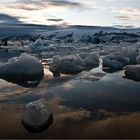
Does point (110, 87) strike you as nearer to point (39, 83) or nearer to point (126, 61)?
point (39, 83)

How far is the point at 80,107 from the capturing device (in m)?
5.30

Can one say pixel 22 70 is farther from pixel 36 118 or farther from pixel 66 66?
pixel 36 118

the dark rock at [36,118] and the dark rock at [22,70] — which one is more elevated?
the dark rock at [36,118]

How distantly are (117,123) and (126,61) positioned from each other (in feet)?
21.8

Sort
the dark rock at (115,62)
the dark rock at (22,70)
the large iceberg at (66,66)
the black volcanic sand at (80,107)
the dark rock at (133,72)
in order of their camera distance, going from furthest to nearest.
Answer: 1. the dark rock at (115,62)
2. the large iceberg at (66,66)
3. the dark rock at (22,70)
4. the dark rock at (133,72)
5. the black volcanic sand at (80,107)

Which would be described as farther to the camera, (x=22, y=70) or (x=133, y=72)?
(x=22, y=70)

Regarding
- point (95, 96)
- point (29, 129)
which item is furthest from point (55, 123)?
point (95, 96)

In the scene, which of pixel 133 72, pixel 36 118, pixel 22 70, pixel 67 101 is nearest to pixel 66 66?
pixel 22 70

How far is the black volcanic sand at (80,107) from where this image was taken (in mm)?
4191

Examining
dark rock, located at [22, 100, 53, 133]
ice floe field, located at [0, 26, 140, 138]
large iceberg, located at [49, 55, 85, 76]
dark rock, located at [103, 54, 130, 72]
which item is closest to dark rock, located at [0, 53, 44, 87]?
ice floe field, located at [0, 26, 140, 138]

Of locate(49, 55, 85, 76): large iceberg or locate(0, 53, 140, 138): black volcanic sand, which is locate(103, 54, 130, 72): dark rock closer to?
locate(49, 55, 85, 76): large iceberg

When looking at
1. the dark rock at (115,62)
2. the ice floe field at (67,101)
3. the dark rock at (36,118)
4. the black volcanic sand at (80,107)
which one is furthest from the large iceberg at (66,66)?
the dark rock at (36,118)

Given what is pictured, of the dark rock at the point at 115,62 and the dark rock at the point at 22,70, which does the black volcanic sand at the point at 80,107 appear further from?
the dark rock at the point at 115,62

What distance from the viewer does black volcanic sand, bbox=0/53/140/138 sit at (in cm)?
419
